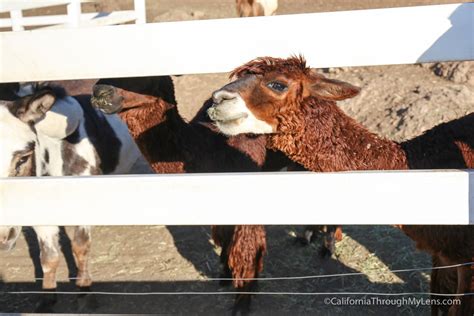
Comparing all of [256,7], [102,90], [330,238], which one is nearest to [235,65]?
[102,90]

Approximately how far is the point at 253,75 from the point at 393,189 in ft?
3.12

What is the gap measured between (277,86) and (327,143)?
343mm

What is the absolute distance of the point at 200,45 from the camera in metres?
1.83

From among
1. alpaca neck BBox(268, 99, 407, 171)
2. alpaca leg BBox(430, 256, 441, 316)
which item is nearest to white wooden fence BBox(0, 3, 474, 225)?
alpaca neck BBox(268, 99, 407, 171)

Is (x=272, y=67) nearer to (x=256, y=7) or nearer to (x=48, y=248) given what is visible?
(x=48, y=248)

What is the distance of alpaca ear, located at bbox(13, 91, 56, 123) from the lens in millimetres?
3254

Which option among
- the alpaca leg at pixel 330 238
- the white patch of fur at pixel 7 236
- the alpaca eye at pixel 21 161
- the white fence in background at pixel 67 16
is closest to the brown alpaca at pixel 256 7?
the white fence in background at pixel 67 16

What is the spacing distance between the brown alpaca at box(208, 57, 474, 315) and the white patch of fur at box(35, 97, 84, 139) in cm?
199

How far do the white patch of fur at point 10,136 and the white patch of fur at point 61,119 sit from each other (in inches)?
11.4

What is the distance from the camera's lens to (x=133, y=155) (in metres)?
5.12

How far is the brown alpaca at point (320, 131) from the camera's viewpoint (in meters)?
2.16

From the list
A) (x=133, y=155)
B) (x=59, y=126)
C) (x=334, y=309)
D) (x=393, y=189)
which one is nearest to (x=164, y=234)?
(x=133, y=155)

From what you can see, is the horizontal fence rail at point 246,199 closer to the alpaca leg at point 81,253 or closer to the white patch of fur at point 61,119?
the white patch of fur at point 61,119

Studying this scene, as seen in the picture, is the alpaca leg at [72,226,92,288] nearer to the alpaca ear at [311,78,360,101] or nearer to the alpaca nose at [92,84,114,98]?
the alpaca nose at [92,84,114,98]
